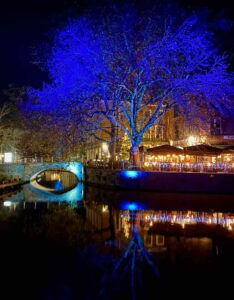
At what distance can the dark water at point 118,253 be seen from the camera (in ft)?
24.0

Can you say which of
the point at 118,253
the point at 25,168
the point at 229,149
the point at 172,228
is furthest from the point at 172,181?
the point at 25,168

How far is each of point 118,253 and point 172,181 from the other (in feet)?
53.9

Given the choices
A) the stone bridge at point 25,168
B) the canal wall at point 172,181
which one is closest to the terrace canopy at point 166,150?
the canal wall at point 172,181

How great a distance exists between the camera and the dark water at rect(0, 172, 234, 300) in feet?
24.0

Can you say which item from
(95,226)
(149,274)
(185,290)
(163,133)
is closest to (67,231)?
(95,226)

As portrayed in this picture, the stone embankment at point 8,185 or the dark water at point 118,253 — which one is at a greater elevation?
the stone embankment at point 8,185

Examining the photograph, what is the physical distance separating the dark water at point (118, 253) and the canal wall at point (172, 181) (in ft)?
24.1

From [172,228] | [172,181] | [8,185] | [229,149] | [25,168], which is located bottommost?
[172,228]

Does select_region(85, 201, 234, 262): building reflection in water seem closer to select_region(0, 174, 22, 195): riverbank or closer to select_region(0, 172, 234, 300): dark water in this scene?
select_region(0, 172, 234, 300): dark water

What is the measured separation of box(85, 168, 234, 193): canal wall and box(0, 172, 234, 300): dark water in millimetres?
7345

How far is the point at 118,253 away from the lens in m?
9.87

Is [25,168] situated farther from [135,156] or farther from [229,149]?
[229,149]

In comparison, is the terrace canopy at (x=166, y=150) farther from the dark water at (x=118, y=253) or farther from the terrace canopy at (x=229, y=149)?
the dark water at (x=118, y=253)

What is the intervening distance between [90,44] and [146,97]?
1014 centimetres
